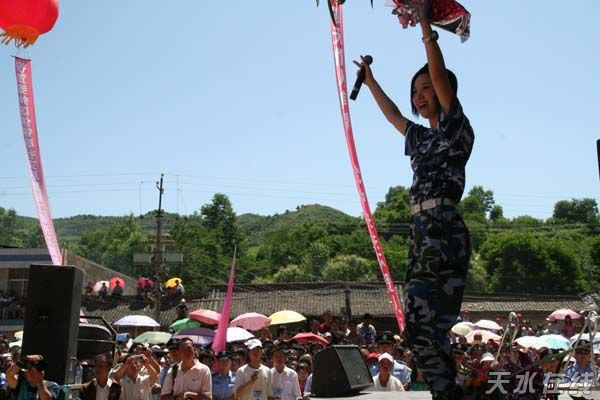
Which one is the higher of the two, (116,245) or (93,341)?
(116,245)

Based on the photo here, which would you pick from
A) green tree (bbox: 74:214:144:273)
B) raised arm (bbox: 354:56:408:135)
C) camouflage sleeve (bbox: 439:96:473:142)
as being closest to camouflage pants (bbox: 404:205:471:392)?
camouflage sleeve (bbox: 439:96:473:142)

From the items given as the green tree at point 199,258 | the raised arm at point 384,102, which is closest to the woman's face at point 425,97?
the raised arm at point 384,102

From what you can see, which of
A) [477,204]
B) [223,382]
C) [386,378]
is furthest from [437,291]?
[477,204]

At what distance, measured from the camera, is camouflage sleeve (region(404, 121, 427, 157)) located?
357cm

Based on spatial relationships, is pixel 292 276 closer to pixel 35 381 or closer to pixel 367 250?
pixel 367 250

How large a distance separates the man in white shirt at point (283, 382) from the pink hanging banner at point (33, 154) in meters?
3.73

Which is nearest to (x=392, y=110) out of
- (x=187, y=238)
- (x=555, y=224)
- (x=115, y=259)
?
(x=187, y=238)

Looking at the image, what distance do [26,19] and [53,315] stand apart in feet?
12.0

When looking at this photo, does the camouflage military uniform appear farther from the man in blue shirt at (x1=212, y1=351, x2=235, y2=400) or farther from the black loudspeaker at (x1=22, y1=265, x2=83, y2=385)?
the man in blue shirt at (x1=212, y1=351, x2=235, y2=400)

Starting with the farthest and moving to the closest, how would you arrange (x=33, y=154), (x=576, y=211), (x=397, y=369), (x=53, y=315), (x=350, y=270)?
(x=576, y=211), (x=350, y=270), (x=33, y=154), (x=397, y=369), (x=53, y=315)

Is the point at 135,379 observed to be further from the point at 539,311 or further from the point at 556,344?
the point at 539,311

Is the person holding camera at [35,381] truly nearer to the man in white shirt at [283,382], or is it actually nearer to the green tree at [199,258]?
the man in white shirt at [283,382]

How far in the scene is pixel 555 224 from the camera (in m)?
109

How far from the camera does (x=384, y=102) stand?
391 cm
